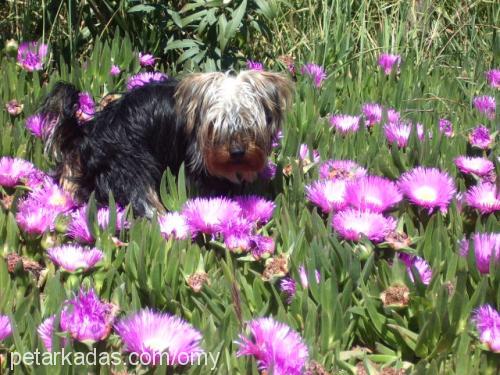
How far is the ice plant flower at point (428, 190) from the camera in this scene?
2.05 metres

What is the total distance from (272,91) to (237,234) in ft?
3.61

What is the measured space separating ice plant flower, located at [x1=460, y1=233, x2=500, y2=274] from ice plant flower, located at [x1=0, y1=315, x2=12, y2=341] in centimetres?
98

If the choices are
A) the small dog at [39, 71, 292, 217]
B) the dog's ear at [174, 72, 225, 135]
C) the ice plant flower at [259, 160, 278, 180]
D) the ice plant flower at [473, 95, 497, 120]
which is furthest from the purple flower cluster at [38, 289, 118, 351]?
the ice plant flower at [473, 95, 497, 120]

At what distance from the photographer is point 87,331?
1260 mm

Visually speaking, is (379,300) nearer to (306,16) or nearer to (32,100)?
(32,100)

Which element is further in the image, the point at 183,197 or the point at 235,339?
the point at 183,197

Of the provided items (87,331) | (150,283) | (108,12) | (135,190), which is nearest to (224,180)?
(135,190)

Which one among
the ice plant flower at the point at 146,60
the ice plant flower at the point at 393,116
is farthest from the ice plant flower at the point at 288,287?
the ice plant flower at the point at 146,60

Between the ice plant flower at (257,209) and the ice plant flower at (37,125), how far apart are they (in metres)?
0.92

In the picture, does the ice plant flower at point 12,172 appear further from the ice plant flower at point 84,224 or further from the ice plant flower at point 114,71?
the ice plant flower at point 114,71

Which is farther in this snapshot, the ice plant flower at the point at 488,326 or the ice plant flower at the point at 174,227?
the ice plant flower at the point at 174,227

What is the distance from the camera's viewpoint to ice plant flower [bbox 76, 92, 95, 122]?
3.04m

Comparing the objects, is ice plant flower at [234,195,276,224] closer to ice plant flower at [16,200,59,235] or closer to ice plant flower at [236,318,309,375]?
ice plant flower at [16,200,59,235]

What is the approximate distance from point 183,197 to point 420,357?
0.94 meters
